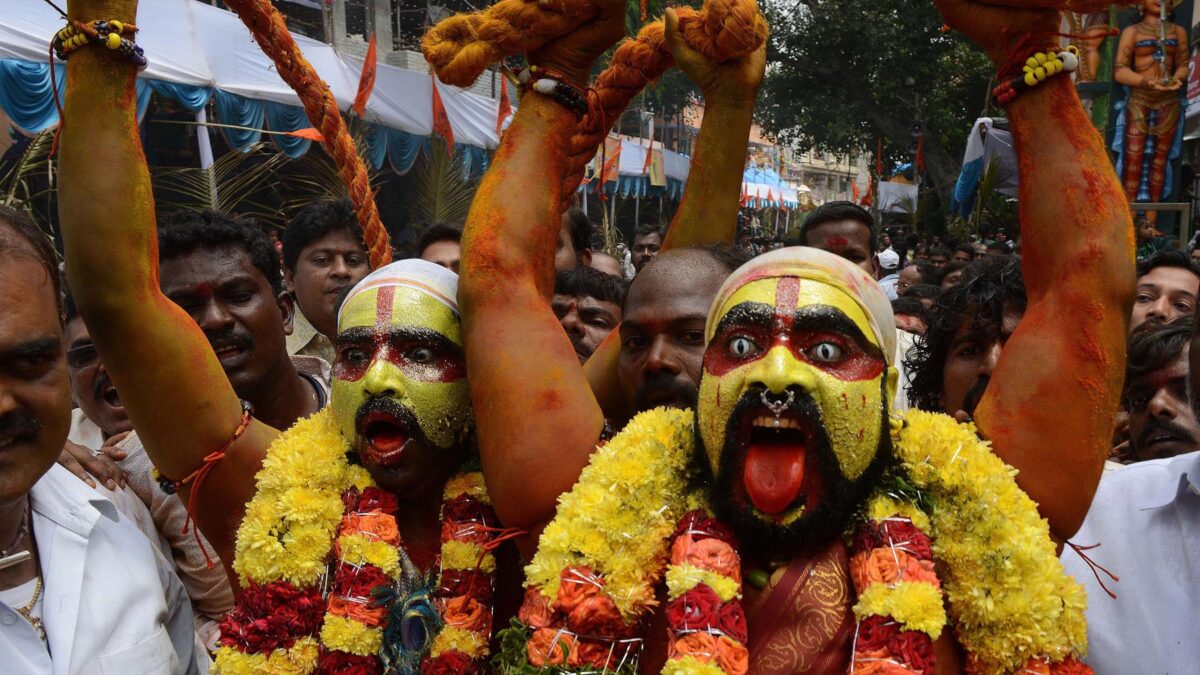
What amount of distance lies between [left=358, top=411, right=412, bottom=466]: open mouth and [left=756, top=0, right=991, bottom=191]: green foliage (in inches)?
995

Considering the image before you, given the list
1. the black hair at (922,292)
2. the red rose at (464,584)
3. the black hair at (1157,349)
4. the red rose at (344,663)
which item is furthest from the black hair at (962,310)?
the black hair at (922,292)

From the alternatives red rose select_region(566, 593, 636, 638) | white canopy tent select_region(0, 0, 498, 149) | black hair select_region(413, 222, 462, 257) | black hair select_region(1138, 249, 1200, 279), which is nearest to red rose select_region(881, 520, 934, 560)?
red rose select_region(566, 593, 636, 638)

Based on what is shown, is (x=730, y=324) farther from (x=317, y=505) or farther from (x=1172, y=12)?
(x=1172, y=12)

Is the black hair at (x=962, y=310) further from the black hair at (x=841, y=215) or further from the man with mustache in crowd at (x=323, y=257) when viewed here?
the black hair at (x=841, y=215)

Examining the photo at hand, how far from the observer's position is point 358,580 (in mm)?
2572

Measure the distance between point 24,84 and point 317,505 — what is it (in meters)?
8.35

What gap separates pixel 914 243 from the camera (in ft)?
67.2

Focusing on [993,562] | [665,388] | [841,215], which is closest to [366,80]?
[841,215]

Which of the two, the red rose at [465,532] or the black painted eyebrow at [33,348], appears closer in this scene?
the black painted eyebrow at [33,348]

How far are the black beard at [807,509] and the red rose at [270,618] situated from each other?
1.19m

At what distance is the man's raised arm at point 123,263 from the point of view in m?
2.37

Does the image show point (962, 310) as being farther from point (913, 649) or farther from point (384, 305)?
point (384, 305)

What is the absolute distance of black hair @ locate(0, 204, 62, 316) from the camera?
7.07 feet

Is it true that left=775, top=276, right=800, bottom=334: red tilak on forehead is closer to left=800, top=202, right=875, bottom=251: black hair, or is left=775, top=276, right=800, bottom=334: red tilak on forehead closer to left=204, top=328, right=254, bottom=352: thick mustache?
left=204, top=328, right=254, bottom=352: thick mustache
